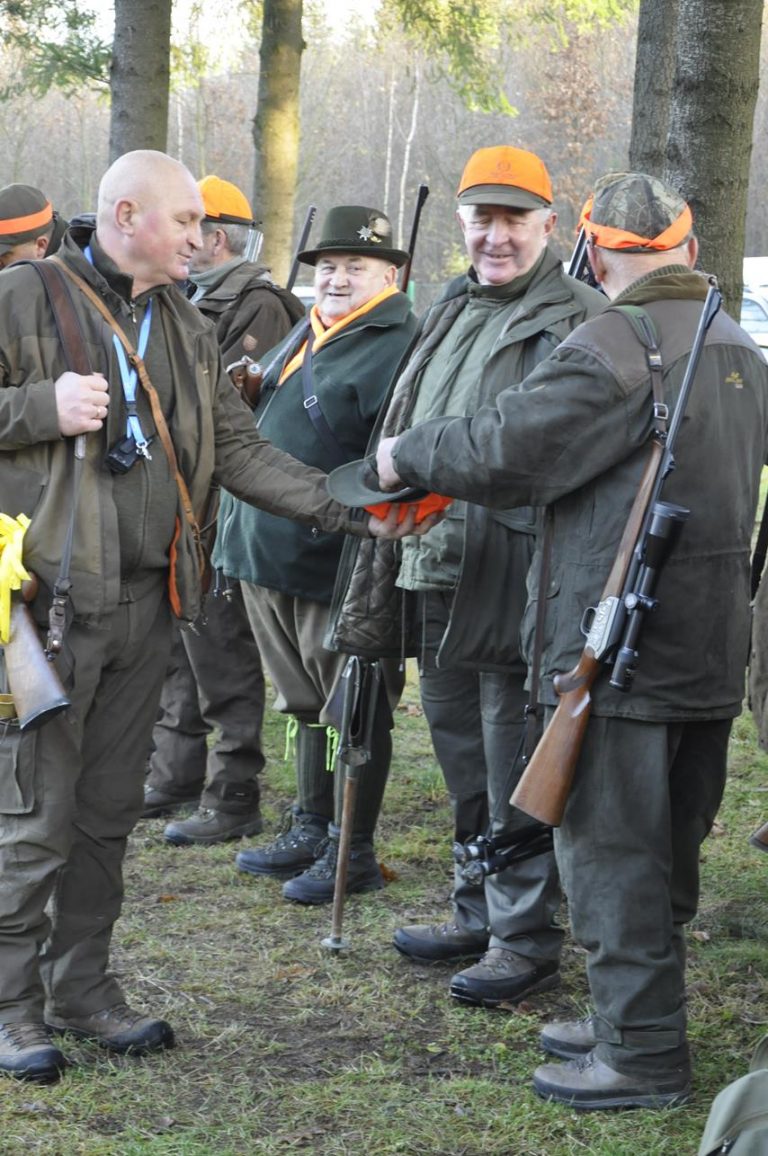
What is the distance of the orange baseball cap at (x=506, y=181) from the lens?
4.60 metres

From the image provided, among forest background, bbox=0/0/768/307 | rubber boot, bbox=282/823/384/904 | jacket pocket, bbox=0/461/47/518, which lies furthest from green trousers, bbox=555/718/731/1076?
forest background, bbox=0/0/768/307

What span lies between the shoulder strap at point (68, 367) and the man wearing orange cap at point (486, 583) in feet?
4.00

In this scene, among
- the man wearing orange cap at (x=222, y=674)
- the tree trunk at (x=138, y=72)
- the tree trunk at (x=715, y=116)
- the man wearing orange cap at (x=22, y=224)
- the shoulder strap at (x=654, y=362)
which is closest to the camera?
the shoulder strap at (x=654, y=362)

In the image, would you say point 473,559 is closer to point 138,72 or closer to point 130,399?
point 130,399

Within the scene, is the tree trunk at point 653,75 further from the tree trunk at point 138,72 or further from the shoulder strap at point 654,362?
the shoulder strap at point 654,362

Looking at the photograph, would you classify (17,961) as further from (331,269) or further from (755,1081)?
(331,269)

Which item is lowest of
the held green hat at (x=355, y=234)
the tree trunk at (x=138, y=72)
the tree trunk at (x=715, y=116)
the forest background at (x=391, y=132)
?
the held green hat at (x=355, y=234)

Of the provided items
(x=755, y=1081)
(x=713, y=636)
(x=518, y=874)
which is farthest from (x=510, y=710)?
(x=755, y=1081)

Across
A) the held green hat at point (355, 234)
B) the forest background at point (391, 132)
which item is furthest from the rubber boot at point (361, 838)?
the forest background at point (391, 132)

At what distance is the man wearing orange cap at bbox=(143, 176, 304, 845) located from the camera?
6070 millimetres

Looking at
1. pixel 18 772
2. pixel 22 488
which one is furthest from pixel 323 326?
pixel 18 772

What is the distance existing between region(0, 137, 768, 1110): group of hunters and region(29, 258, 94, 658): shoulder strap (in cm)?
1

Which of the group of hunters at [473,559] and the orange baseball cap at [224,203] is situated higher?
the orange baseball cap at [224,203]

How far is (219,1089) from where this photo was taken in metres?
3.89
